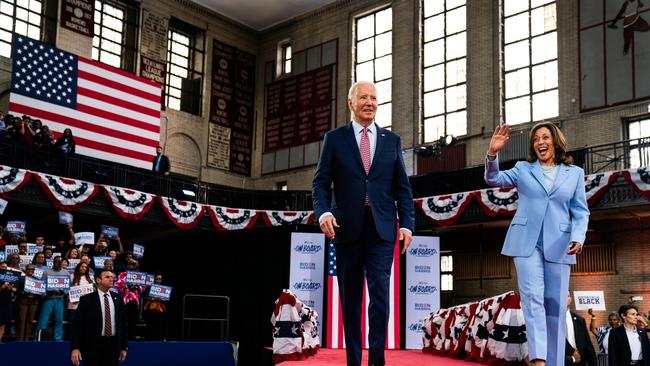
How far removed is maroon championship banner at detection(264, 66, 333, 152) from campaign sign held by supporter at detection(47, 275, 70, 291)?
54.6ft

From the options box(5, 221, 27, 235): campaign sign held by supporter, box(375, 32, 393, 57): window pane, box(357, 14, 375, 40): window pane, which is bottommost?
box(5, 221, 27, 235): campaign sign held by supporter

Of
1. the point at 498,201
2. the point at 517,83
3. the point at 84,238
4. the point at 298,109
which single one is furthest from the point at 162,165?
the point at 517,83

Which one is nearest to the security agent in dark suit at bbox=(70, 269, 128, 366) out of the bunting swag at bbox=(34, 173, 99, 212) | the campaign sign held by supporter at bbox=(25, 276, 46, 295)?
the campaign sign held by supporter at bbox=(25, 276, 46, 295)

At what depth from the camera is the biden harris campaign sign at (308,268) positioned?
16.8 metres

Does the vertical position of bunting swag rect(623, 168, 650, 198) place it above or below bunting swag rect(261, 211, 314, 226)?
above

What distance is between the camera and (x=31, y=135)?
62.7ft

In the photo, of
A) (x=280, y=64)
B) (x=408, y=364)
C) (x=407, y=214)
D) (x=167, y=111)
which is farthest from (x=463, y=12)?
(x=407, y=214)

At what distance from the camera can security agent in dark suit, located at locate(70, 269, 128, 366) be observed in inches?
299

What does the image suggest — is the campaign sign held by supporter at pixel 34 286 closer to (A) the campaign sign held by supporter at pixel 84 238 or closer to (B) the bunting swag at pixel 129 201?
(A) the campaign sign held by supporter at pixel 84 238

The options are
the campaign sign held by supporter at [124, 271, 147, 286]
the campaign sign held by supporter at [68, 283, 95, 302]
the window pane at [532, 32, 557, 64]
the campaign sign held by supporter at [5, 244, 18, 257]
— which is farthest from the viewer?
the window pane at [532, 32, 557, 64]

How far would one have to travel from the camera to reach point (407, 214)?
4258 millimetres

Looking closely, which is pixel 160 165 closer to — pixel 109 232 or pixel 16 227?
pixel 109 232

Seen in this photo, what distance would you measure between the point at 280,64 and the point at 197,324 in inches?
637

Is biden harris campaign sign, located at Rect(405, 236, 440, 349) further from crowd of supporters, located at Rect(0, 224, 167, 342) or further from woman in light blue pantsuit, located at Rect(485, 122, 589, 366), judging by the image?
woman in light blue pantsuit, located at Rect(485, 122, 589, 366)
